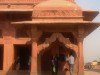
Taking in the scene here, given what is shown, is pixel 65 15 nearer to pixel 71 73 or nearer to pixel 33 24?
pixel 33 24

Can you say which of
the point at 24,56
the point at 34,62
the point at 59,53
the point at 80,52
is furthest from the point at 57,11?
the point at 24,56

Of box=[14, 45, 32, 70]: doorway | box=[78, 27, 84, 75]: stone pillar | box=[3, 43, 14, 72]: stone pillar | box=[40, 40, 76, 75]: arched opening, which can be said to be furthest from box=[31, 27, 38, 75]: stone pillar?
box=[14, 45, 32, 70]: doorway

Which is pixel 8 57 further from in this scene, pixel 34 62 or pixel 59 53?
pixel 34 62

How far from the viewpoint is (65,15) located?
41.9 feet

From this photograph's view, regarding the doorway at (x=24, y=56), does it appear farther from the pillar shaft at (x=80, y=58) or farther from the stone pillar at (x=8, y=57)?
the pillar shaft at (x=80, y=58)

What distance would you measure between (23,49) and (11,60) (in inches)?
89.6

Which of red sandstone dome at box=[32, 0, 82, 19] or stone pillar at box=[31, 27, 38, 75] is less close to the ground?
red sandstone dome at box=[32, 0, 82, 19]

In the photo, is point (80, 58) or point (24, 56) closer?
point (80, 58)

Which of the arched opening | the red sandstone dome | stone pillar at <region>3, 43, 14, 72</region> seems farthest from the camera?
stone pillar at <region>3, 43, 14, 72</region>

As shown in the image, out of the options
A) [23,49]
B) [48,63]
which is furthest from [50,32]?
[23,49]

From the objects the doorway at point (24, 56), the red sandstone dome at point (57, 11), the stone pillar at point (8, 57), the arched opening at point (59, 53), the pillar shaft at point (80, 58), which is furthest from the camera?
the doorway at point (24, 56)

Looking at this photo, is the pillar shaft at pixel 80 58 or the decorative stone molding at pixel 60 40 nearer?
the pillar shaft at pixel 80 58

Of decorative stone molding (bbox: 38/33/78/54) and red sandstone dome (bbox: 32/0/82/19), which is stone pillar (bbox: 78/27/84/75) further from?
red sandstone dome (bbox: 32/0/82/19)

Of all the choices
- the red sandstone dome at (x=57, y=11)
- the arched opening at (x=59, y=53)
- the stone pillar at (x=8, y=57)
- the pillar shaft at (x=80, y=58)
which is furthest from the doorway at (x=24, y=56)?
the pillar shaft at (x=80, y=58)
